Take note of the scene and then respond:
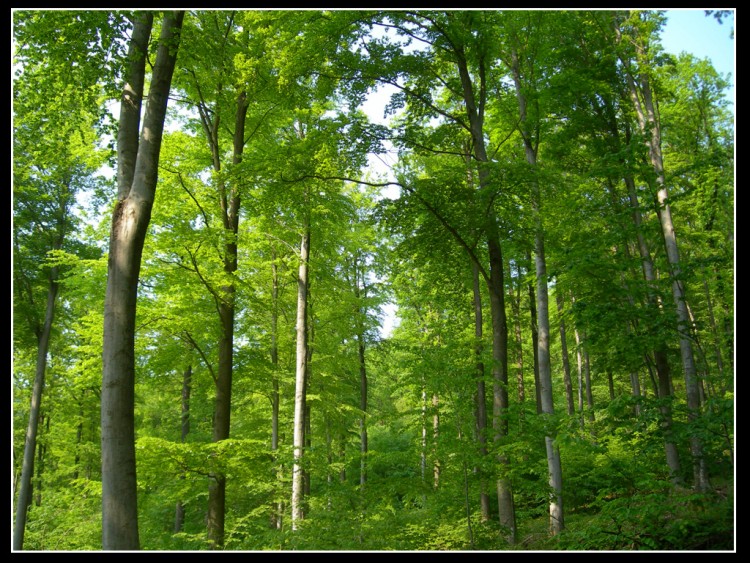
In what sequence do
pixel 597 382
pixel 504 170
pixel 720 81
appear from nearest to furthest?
pixel 504 170 < pixel 720 81 < pixel 597 382

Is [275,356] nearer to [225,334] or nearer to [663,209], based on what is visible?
[225,334]

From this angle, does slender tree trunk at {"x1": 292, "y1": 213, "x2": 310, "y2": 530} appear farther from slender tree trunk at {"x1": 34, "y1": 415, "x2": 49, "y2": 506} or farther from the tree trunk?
slender tree trunk at {"x1": 34, "y1": 415, "x2": 49, "y2": 506}

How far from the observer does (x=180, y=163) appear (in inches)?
364

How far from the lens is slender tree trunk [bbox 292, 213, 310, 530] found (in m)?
8.57

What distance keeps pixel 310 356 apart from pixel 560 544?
867cm

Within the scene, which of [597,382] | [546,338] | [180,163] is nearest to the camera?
[546,338]

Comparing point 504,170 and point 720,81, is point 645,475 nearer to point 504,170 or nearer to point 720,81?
point 504,170

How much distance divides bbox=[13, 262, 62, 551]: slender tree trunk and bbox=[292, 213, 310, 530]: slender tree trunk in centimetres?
525

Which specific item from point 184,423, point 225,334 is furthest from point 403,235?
point 184,423

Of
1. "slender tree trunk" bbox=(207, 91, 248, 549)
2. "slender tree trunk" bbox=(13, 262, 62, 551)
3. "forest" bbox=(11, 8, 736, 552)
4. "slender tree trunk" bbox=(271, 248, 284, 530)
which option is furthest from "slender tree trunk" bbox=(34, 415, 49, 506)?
"slender tree trunk" bbox=(207, 91, 248, 549)

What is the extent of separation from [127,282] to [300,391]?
583 cm

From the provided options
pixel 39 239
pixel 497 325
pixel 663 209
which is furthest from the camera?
pixel 39 239

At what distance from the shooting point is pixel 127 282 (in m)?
4.56

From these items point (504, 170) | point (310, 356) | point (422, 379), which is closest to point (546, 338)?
point (422, 379)
